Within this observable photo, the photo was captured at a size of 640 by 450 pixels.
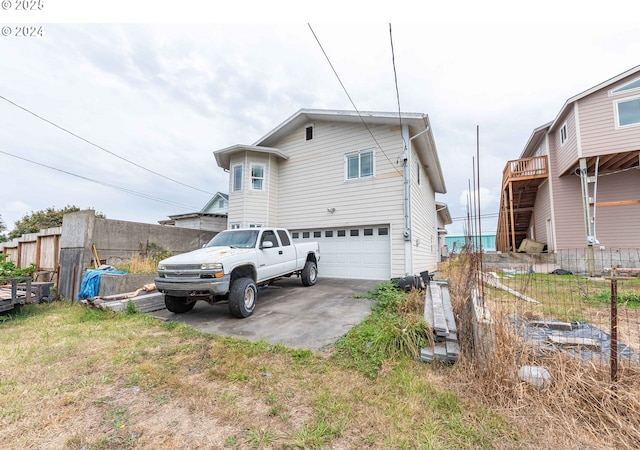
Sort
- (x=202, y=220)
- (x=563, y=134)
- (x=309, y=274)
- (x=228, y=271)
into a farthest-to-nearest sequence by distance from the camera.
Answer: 1. (x=202, y=220)
2. (x=563, y=134)
3. (x=309, y=274)
4. (x=228, y=271)

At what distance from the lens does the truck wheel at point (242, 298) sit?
5.36 meters

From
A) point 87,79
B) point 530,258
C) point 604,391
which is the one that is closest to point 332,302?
point 604,391

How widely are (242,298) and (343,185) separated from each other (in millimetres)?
6956

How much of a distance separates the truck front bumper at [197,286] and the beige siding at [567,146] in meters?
15.2

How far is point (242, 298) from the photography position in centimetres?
542

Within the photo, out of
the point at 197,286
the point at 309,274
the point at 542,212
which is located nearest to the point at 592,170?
the point at 542,212

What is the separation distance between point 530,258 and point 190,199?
99.7ft

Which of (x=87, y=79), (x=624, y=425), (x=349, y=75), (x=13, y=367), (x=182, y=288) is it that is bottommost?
(x=13, y=367)

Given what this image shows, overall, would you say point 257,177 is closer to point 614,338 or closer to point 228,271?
point 228,271

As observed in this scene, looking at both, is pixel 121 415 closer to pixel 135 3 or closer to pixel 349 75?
pixel 135 3

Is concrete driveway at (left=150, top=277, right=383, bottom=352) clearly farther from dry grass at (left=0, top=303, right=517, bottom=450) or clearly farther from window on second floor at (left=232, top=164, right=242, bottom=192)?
window on second floor at (left=232, top=164, right=242, bottom=192)

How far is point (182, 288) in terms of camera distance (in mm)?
5207

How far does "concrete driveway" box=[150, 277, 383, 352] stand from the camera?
14.8ft

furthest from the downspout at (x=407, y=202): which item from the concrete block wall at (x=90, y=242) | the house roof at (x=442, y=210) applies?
the house roof at (x=442, y=210)
